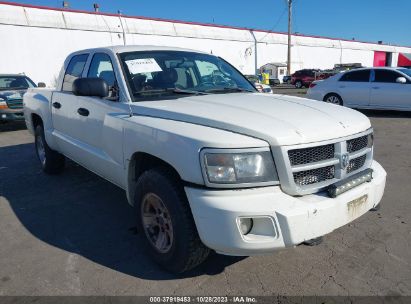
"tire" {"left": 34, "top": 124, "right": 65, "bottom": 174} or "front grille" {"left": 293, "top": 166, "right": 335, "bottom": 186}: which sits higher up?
"front grille" {"left": 293, "top": 166, "right": 335, "bottom": 186}

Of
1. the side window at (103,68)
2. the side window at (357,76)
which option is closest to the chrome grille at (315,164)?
the side window at (103,68)

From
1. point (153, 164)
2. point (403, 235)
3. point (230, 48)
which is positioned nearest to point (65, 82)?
point (153, 164)

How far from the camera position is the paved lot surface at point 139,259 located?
2.78 metres

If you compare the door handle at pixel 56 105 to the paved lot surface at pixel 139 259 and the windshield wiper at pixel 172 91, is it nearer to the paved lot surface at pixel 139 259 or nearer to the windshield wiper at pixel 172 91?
the paved lot surface at pixel 139 259

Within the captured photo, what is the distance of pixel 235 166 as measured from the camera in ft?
7.94

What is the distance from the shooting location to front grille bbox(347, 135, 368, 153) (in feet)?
9.43

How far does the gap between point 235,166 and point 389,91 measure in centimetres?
1012

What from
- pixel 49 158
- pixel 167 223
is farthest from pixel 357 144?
pixel 49 158

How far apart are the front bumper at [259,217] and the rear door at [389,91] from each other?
966 cm

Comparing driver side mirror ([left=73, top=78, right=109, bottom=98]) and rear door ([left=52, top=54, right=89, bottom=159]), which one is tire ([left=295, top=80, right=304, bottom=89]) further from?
driver side mirror ([left=73, top=78, right=109, bottom=98])

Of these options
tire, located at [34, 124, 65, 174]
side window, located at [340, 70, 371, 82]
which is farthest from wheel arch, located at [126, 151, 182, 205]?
side window, located at [340, 70, 371, 82]

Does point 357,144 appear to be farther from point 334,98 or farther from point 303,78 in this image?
point 303,78

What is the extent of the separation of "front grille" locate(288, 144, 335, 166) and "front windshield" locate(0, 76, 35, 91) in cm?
1104

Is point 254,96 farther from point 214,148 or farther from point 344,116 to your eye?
point 214,148
